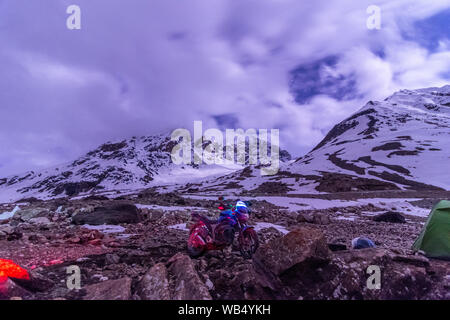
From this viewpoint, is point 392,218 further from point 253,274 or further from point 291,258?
point 253,274

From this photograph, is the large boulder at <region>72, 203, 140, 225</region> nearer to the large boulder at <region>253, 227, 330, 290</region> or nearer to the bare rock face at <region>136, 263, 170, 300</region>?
the bare rock face at <region>136, 263, 170, 300</region>

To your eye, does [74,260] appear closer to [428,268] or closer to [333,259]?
[333,259]

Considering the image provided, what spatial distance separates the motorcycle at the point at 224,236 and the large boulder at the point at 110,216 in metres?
6.53

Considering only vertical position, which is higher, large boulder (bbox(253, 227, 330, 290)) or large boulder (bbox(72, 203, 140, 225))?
large boulder (bbox(253, 227, 330, 290))

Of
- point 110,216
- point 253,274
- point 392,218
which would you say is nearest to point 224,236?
point 253,274

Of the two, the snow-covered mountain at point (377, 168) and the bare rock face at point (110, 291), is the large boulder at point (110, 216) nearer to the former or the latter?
the bare rock face at point (110, 291)

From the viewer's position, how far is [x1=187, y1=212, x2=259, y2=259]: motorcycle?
708 cm

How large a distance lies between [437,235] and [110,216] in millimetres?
12991

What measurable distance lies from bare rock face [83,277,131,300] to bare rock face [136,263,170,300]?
232mm

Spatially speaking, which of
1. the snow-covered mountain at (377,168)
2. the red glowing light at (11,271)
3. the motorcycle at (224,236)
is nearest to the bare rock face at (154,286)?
the red glowing light at (11,271)

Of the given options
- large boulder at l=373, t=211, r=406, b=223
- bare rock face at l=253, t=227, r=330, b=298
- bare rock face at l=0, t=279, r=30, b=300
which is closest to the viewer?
bare rock face at l=0, t=279, r=30, b=300

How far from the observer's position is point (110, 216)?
12.5m

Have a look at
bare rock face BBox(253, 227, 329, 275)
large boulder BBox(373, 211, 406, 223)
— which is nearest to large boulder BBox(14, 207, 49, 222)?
bare rock face BBox(253, 227, 329, 275)
